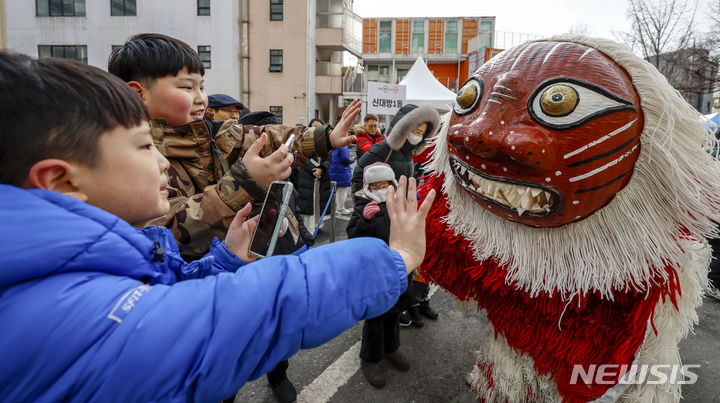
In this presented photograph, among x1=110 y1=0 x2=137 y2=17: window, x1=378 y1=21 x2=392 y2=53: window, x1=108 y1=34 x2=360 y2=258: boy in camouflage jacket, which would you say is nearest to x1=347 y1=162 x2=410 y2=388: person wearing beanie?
x1=108 y1=34 x2=360 y2=258: boy in camouflage jacket

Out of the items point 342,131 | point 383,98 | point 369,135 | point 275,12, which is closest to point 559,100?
point 342,131

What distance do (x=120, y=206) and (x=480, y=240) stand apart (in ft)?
4.00

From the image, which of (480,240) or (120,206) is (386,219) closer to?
(480,240)

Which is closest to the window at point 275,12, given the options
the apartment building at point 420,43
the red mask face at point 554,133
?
the apartment building at point 420,43

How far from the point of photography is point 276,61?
16.3 m

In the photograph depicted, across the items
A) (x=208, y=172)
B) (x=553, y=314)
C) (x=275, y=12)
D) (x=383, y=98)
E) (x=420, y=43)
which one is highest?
(x=420, y=43)

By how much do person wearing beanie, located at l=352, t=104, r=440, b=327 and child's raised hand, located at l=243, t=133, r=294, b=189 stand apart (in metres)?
1.57

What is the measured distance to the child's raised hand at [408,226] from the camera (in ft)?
2.81

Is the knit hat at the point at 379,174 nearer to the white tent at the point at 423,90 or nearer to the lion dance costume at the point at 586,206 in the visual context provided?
the lion dance costume at the point at 586,206

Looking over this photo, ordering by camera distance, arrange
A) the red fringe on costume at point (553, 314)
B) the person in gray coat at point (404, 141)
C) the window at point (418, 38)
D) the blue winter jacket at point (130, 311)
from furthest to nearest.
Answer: the window at point (418, 38), the person in gray coat at point (404, 141), the red fringe on costume at point (553, 314), the blue winter jacket at point (130, 311)

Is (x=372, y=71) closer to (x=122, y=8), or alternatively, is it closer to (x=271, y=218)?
(x=122, y=8)

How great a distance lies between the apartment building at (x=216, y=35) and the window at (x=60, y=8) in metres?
0.04

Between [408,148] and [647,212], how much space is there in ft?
7.48

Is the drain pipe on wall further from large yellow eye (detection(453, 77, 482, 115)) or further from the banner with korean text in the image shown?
large yellow eye (detection(453, 77, 482, 115))
